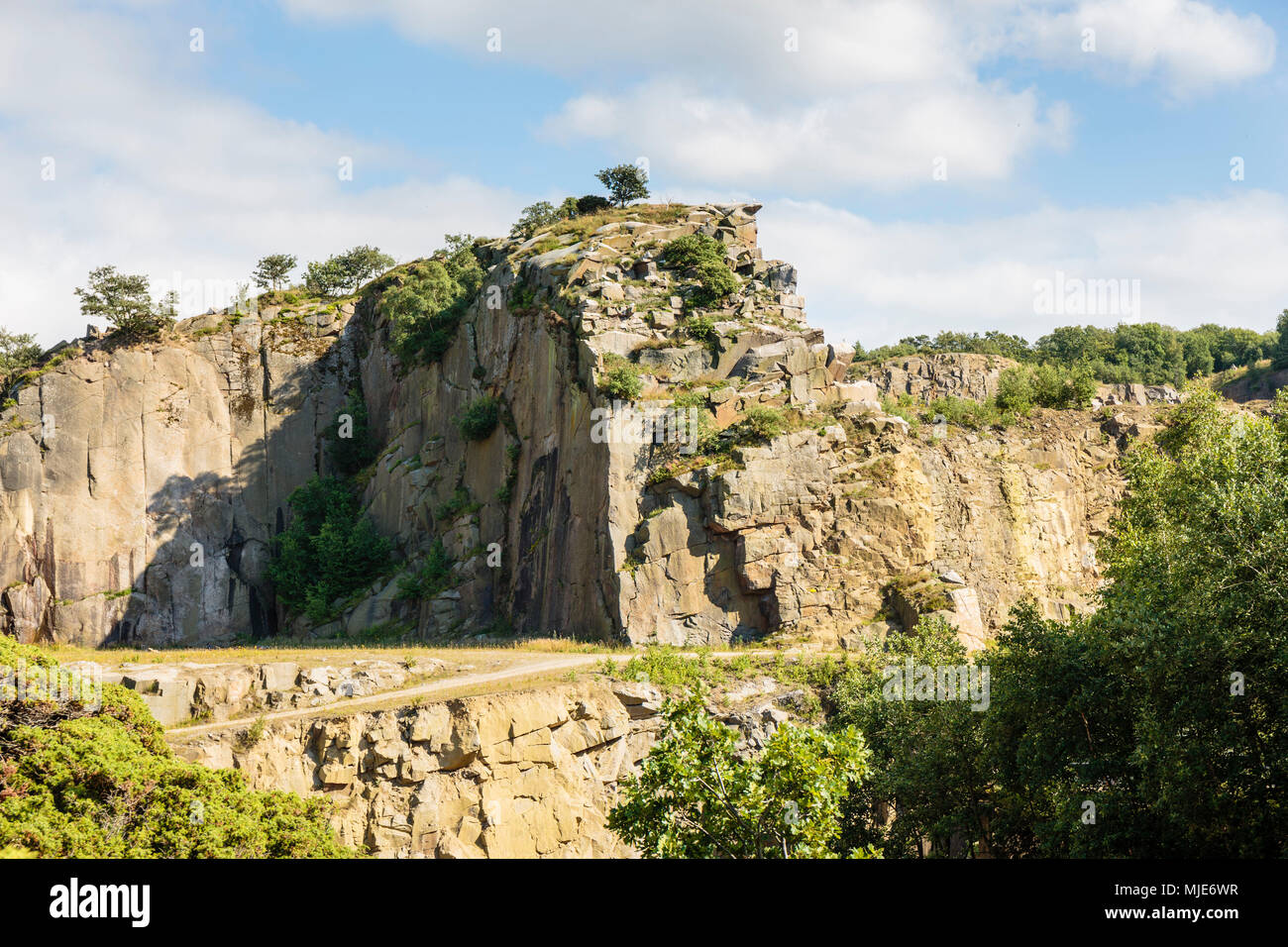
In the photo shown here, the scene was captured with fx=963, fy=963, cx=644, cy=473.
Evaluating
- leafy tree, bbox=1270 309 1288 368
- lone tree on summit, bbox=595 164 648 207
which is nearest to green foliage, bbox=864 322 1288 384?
leafy tree, bbox=1270 309 1288 368

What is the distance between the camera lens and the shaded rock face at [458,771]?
89.9 feet

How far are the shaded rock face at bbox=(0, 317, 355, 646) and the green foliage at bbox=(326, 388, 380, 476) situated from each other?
1.26 m

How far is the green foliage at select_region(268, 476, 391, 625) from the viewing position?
172ft

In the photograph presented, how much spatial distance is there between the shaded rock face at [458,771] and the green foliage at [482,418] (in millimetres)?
22270

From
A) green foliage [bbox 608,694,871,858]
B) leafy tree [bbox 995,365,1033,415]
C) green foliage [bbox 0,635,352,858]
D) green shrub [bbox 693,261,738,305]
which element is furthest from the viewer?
leafy tree [bbox 995,365,1033,415]

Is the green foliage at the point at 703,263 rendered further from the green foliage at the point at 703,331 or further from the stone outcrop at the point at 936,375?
the stone outcrop at the point at 936,375

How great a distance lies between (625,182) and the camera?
63.5 meters

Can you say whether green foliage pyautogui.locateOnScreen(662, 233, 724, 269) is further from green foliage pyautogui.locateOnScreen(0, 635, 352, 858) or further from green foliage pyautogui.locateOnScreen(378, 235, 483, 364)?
green foliage pyautogui.locateOnScreen(0, 635, 352, 858)

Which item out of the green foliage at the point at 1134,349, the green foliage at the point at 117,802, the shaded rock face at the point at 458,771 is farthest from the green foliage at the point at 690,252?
the green foliage at the point at 1134,349

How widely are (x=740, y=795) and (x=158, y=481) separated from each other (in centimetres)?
5150

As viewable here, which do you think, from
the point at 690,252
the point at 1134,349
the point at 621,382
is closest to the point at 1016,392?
the point at 690,252

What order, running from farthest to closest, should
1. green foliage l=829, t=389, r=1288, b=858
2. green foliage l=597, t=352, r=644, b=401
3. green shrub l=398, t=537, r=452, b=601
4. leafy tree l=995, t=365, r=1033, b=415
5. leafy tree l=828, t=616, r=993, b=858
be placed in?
green shrub l=398, t=537, r=452, b=601
leafy tree l=995, t=365, r=1033, b=415
green foliage l=597, t=352, r=644, b=401
leafy tree l=828, t=616, r=993, b=858
green foliage l=829, t=389, r=1288, b=858

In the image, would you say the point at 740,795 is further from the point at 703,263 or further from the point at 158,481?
the point at 158,481
